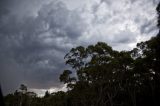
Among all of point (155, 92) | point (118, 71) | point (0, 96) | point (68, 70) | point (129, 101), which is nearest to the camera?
point (0, 96)

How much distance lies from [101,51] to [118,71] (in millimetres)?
7500

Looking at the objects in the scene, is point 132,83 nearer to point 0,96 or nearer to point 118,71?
A: point 118,71

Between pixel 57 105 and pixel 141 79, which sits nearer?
pixel 141 79

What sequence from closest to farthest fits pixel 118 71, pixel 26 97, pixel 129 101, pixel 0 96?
pixel 0 96, pixel 118 71, pixel 129 101, pixel 26 97

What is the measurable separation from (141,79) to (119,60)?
9.50 meters

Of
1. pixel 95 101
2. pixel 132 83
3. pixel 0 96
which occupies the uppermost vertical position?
pixel 132 83

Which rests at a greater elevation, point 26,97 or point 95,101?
point 26,97

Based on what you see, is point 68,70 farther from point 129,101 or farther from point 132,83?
point 129,101

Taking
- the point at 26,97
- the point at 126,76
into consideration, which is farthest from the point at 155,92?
the point at 26,97

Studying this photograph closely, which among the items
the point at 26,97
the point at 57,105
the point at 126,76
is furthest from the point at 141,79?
the point at 26,97

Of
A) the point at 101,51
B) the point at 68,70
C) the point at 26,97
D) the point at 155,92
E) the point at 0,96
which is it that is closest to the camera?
the point at 0,96

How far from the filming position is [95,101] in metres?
42.2

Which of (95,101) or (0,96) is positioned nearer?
(0,96)

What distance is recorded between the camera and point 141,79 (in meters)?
44.7
